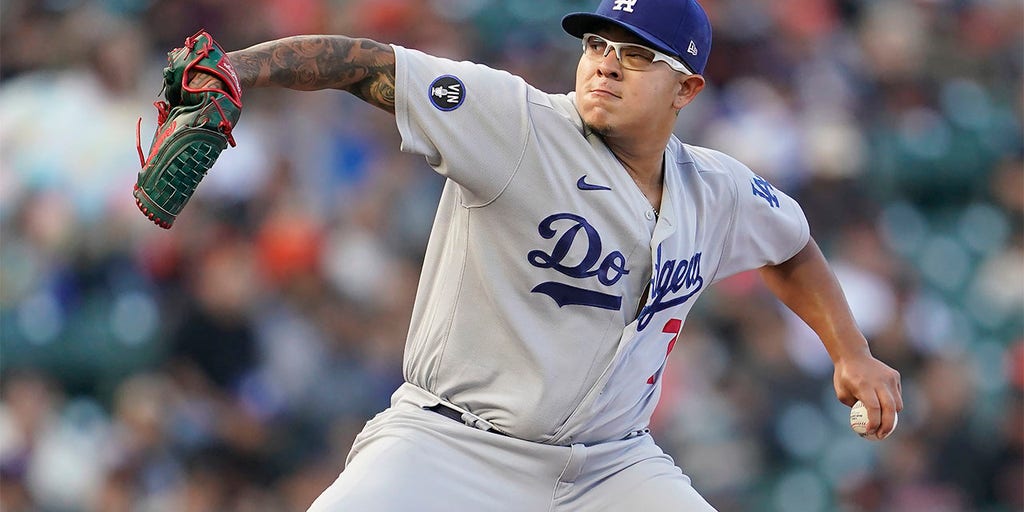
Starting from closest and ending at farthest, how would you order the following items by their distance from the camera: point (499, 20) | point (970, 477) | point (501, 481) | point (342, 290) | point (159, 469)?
point (501, 481) → point (159, 469) → point (342, 290) → point (970, 477) → point (499, 20)

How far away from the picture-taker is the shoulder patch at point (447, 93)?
3697mm

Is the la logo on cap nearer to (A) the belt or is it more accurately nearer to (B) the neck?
(B) the neck

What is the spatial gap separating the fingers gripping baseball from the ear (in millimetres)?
1027

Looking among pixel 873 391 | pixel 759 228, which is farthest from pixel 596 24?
pixel 873 391

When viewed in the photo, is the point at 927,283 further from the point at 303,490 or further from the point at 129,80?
the point at 129,80

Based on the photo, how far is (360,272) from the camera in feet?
26.3

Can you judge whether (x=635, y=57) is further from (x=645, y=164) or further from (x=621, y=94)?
(x=645, y=164)

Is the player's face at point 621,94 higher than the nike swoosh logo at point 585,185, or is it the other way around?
the player's face at point 621,94

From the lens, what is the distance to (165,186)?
3279 millimetres

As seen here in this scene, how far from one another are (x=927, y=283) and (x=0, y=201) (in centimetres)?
583

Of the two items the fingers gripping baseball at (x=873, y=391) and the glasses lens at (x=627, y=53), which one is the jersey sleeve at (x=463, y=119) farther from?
the fingers gripping baseball at (x=873, y=391)

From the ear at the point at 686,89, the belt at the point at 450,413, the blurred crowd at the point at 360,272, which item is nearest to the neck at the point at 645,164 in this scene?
the ear at the point at 686,89

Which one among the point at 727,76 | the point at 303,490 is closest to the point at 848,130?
the point at 727,76

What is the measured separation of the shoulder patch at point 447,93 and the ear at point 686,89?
766 mm
